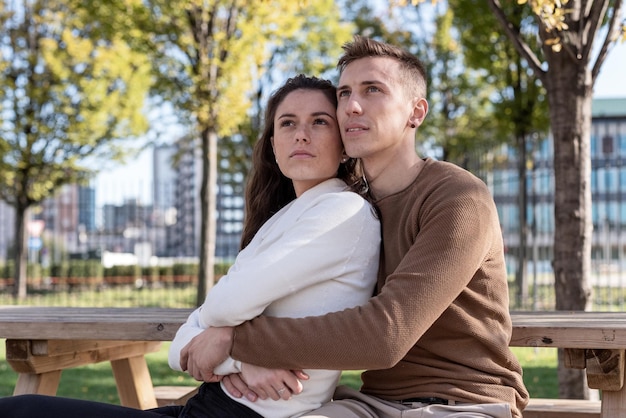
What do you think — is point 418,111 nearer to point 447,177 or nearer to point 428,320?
point 447,177

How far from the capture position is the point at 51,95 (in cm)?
1794

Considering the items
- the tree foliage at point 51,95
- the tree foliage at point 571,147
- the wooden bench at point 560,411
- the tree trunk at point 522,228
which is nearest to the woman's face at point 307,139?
the wooden bench at point 560,411

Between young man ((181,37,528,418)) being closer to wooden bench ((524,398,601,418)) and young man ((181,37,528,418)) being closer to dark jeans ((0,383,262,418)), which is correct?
dark jeans ((0,383,262,418))

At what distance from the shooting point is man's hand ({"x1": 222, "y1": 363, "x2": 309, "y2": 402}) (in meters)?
2.31

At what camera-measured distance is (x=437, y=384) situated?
2.38 m

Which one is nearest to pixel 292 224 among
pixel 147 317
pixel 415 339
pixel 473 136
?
pixel 415 339

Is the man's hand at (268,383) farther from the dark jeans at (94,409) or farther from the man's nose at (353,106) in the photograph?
the man's nose at (353,106)

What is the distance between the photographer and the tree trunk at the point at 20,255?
17469mm

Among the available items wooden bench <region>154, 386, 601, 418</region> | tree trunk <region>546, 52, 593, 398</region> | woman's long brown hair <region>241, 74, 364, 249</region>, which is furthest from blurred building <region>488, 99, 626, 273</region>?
woman's long brown hair <region>241, 74, 364, 249</region>

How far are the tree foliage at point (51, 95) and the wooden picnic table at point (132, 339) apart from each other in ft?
46.2

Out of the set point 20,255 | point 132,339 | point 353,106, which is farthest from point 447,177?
point 20,255

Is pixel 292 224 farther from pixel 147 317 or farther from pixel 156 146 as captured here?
pixel 156 146

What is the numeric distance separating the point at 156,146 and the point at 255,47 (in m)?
7.85

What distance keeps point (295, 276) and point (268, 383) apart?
11.8 inches
